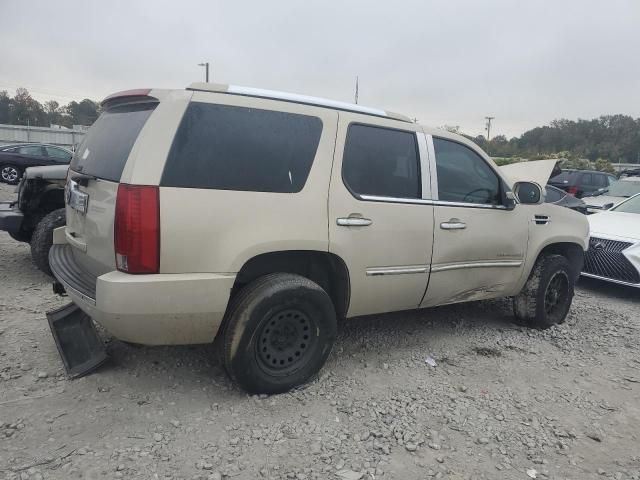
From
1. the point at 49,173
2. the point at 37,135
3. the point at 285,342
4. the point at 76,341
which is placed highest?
the point at 37,135

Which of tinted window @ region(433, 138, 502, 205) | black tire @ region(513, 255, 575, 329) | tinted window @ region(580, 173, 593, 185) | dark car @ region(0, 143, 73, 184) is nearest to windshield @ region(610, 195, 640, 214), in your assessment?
black tire @ region(513, 255, 575, 329)

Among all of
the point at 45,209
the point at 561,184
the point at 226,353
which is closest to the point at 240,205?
the point at 226,353

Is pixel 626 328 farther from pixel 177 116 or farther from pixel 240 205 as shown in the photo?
pixel 177 116

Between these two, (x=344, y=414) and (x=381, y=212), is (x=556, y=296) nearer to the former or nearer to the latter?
(x=381, y=212)

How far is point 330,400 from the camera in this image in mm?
3137

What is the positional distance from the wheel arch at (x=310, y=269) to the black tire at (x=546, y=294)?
2.15 meters

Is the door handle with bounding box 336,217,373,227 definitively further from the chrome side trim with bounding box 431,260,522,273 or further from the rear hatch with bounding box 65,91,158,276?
the rear hatch with bounding box 65,91,158,276

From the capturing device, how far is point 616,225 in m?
6.75

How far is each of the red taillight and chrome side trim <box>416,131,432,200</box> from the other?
2.00 meters

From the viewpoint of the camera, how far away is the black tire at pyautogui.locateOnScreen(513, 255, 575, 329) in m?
4.61

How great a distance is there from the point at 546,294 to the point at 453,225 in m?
1.61

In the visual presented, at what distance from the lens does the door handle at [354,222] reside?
3210mm

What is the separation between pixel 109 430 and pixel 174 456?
0.45 m

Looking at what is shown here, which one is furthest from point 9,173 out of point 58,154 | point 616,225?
point 616,225
